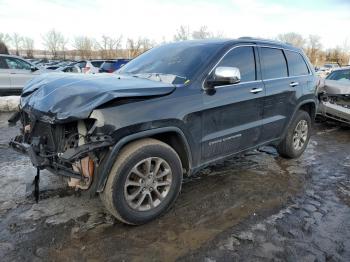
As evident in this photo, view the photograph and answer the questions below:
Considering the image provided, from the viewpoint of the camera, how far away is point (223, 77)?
374 cm

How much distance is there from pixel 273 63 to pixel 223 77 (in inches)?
63.1

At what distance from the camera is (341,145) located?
22.9 ft

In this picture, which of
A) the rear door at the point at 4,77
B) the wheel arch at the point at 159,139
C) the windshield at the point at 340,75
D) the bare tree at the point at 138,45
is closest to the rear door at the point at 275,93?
the wheel arch at the point at 159,139

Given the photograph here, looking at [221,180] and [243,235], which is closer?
[243,235]

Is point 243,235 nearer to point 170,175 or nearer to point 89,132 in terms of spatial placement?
point 170,175

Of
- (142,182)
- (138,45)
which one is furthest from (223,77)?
(138,45)

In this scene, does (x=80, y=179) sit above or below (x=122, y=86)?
below

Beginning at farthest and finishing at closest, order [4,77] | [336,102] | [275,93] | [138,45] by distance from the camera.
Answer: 1. [138,45]
2. [4,77]
3. [336,102]
4. [275,93]

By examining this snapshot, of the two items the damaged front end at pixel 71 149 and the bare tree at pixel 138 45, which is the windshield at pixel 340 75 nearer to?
the damaged front end at pixel 71 149

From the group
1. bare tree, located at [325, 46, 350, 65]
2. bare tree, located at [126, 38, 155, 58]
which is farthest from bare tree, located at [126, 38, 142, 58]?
bare tree, located at [325, 46, 350, 65]

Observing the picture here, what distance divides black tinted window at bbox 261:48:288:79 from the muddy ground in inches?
56.3

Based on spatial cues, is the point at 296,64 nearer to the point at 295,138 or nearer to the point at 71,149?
the point at 295,138

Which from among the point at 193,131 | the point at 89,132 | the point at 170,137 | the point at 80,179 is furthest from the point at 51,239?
the point at 193,131

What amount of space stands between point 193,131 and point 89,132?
1147 mm
